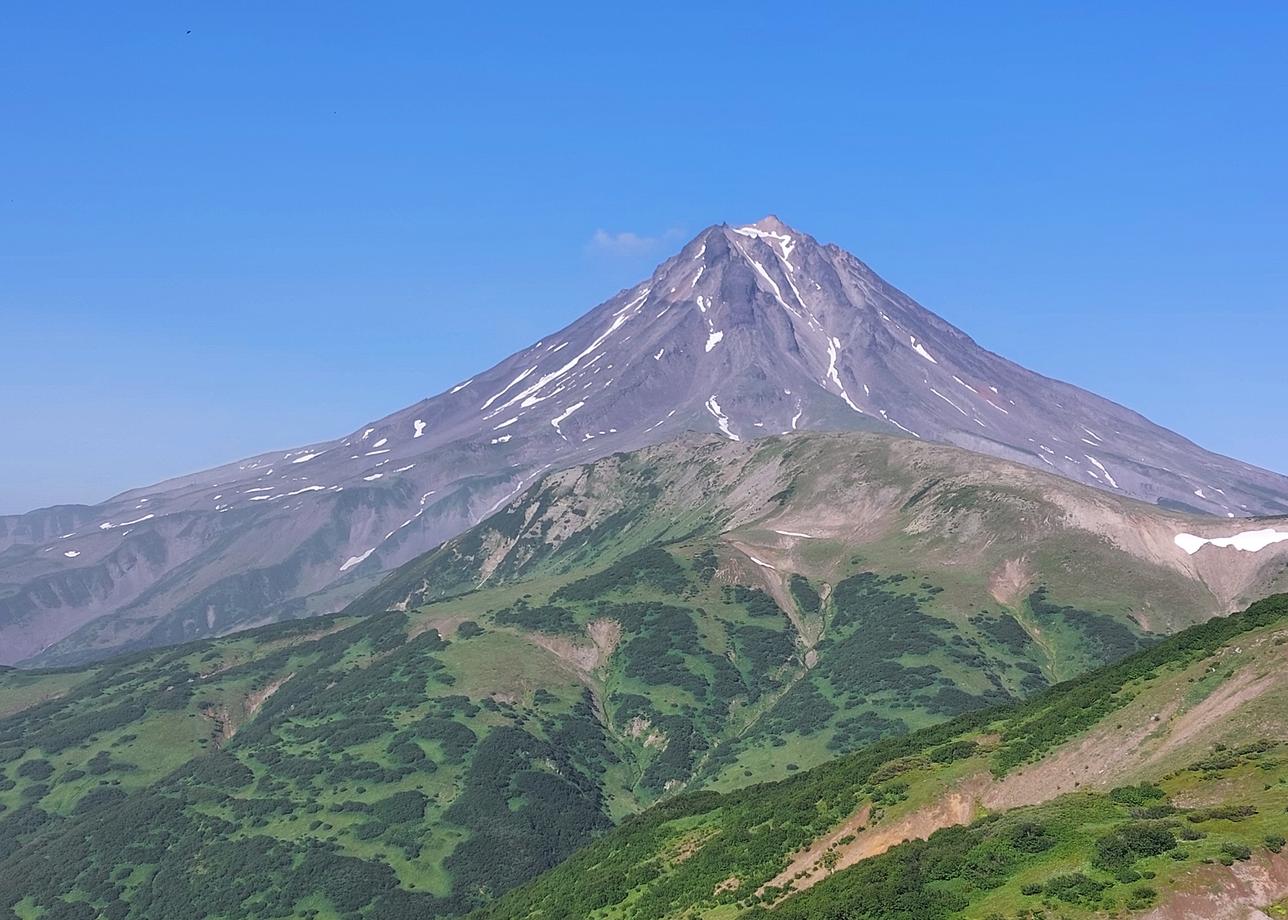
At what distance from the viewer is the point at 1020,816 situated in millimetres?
58438

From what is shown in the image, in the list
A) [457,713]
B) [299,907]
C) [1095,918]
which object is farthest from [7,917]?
[1095,918]

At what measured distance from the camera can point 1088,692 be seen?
8300 cm

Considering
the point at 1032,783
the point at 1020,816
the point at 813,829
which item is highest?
the point at 1020,816

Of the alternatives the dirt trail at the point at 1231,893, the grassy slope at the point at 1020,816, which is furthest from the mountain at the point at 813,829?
the grassy slope at the point at 1020,816

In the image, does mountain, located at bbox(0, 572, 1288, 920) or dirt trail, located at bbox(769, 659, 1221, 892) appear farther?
dirt trail, located at bbox(769, 659, 1221, 892)

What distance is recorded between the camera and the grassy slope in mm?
48906

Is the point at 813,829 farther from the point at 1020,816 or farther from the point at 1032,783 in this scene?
the point at 1020,816

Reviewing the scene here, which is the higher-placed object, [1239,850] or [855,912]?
[1239,850]

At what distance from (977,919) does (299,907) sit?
129 meters

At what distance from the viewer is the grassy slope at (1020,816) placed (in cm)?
4891

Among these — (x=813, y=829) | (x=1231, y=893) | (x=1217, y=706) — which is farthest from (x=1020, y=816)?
(x=1217, y=706)

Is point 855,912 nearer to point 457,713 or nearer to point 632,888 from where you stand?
point 632,888

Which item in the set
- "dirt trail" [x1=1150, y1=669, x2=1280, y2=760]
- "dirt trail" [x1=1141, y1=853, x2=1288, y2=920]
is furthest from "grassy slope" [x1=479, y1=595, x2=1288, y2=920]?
"dirt trail" [x1=1141, y1=853, x2=1288, y2=920]

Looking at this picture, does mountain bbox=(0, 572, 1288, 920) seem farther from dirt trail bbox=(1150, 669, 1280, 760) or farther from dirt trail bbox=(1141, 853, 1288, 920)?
dirt trail bbox=(1150, 669, 1280, 760)
